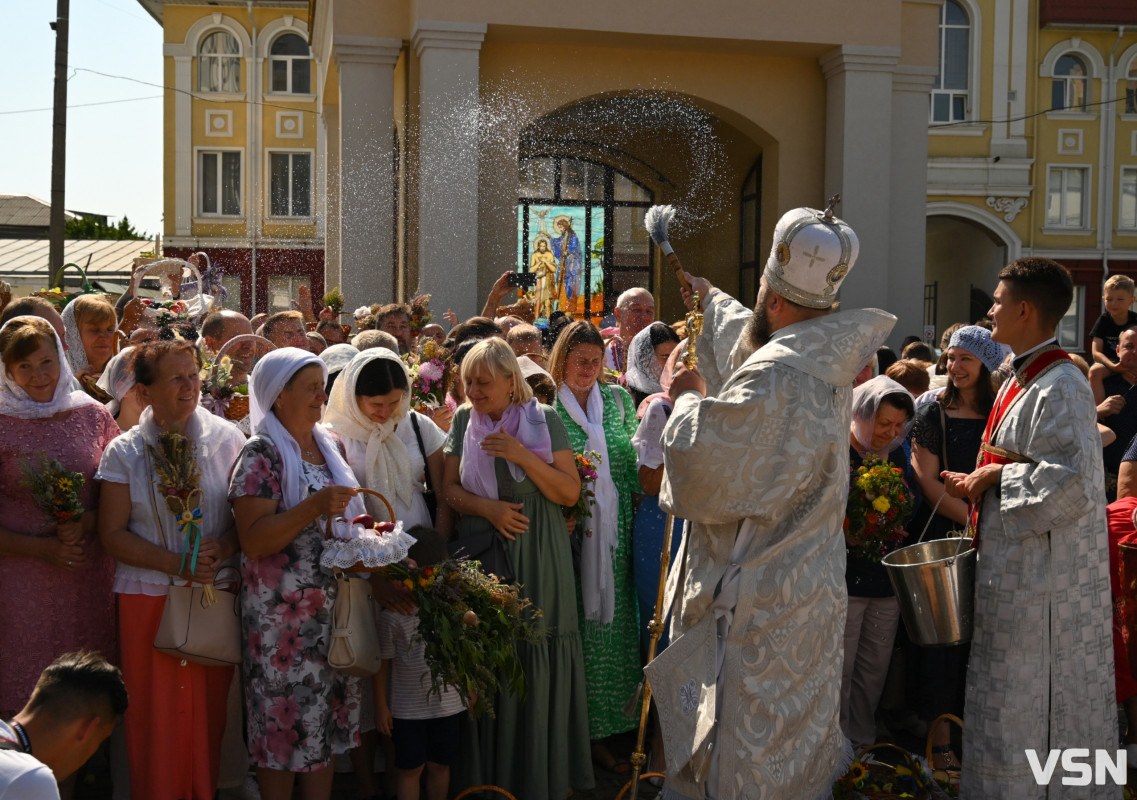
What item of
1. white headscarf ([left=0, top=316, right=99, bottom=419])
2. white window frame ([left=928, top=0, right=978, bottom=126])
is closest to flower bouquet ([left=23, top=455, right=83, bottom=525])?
white headscarf ([left=0, top=316, right=99, bottom=419])

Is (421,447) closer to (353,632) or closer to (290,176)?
(353,632)

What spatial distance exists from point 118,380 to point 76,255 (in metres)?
31.6

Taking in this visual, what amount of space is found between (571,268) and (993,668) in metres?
13.9

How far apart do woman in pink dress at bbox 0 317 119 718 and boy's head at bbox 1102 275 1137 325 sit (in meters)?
8.43

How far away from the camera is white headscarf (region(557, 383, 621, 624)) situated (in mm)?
5309

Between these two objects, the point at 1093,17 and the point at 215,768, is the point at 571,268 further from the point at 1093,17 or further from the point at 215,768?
the point at 1093,17

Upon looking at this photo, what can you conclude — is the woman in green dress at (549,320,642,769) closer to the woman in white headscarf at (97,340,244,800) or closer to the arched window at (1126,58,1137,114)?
the woman in white headscarf at (97,340,244,800)

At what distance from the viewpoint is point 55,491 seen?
14.0ft

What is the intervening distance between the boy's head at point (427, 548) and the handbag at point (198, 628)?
0.77 meters

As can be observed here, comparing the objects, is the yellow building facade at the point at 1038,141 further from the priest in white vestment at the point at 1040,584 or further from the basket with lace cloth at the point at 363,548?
the basket with lace cloth at the point at 363,548

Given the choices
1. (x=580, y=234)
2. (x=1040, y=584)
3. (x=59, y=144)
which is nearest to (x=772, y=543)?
(x=1040, y=584)

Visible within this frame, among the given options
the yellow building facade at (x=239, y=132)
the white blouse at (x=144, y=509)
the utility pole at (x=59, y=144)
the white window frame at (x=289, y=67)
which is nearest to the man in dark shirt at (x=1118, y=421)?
the white blouse at (x=144, y=509)

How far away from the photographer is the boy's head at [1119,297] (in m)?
9.51

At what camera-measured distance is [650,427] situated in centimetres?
539
